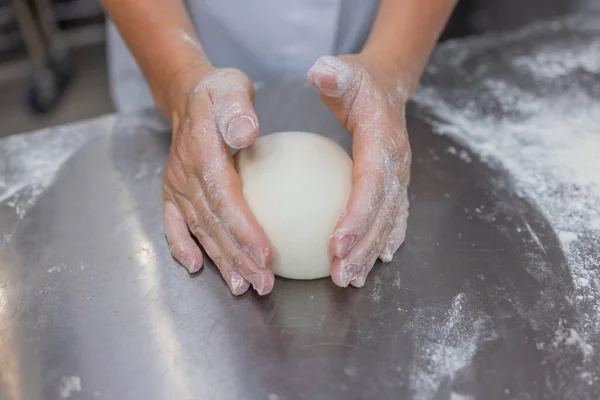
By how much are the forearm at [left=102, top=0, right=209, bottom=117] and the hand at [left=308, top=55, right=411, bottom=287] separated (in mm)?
317

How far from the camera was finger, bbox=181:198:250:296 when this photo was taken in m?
1.01

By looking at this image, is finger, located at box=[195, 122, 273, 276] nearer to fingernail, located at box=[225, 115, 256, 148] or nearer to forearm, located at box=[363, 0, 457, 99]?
fingernail, located at box=[225, 115, 256, 148]

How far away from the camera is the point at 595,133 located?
55.4 inches

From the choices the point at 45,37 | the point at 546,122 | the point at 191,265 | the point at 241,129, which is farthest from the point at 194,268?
the point at 45,37

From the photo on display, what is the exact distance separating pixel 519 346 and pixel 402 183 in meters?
0.37

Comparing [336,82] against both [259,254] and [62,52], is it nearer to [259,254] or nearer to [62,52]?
[259,254]

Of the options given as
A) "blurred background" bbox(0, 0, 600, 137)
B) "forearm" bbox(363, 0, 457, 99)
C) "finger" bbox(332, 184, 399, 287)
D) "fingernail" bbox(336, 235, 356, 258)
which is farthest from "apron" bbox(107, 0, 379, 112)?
"blurred background" bbox(0, 0, 600, 137)

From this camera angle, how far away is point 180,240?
42.6 inches

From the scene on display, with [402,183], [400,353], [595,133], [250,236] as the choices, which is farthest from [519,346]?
[595,133]

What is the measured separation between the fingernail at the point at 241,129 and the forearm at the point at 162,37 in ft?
0.86

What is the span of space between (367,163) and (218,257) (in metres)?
0.32

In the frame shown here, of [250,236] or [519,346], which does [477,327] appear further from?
[250,236]

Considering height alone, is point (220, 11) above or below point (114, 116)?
above

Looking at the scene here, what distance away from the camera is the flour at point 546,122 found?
1.09 metres
